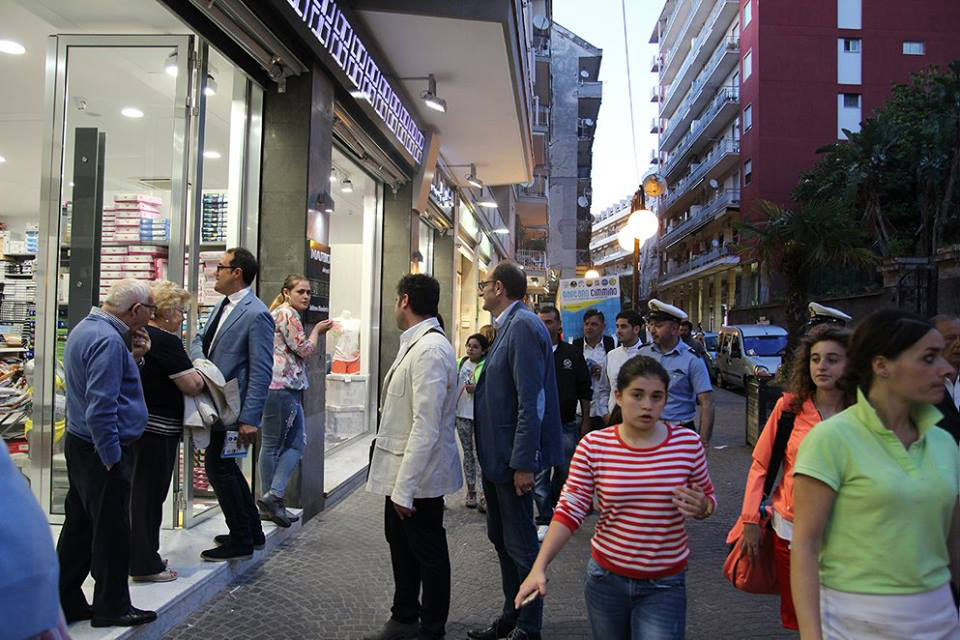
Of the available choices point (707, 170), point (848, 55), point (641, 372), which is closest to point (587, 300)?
point (641, 372)

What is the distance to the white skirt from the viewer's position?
1.92 metres

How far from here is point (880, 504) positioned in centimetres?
193

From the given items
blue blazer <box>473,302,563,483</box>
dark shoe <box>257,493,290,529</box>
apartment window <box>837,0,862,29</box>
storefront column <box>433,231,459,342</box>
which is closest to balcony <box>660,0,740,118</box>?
apartment window <box>837,0,862,29</box>

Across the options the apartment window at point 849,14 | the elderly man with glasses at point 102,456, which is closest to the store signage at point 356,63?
the elderly man with glasses at point 102,456

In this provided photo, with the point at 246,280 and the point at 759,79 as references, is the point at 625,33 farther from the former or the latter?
the point at 759,79

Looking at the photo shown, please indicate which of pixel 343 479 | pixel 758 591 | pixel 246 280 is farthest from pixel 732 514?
pixel 246 280

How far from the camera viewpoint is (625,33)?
43.7ft

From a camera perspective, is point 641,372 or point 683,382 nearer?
point 641,372

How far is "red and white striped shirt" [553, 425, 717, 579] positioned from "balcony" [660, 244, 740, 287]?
36871 millimetres

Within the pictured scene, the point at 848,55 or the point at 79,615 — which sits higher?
the point at 848,55

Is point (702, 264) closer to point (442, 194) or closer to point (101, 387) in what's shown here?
point (442, 194)

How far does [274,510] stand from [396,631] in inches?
84.6

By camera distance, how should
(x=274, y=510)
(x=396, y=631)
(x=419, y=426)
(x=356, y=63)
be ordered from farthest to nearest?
(x=356, y=63)
(x=274, y=510)
(x=396, y=631)
(x=419, y=426)

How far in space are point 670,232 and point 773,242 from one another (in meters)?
41.9
